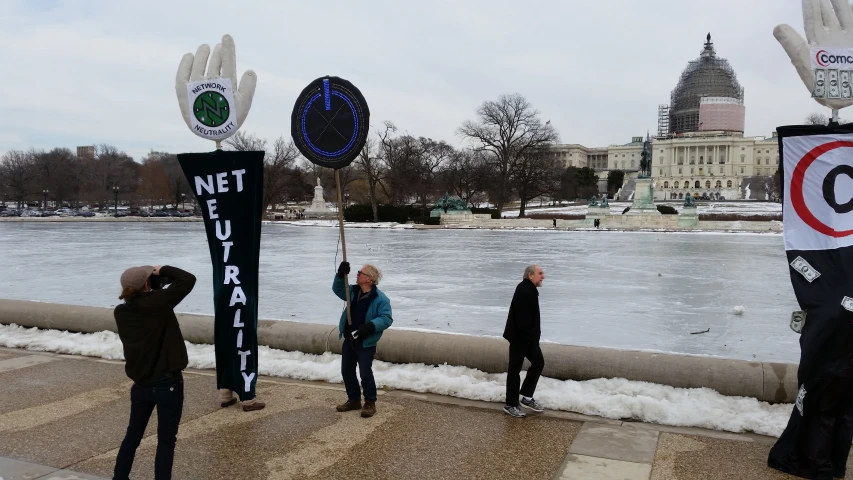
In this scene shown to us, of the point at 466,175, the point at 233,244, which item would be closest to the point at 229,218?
the point at 233,244

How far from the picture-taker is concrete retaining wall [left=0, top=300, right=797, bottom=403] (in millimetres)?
5965

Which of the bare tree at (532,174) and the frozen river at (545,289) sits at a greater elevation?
the bare tree at (532,174)

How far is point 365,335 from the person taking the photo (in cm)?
557

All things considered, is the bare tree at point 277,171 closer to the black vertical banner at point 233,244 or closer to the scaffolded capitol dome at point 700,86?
the black vertical banner at point 233,244

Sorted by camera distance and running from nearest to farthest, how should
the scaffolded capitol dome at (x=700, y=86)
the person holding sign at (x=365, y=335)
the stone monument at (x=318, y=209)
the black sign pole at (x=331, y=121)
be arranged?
1. the person holding sign at (x=365, y=335)
2. the black sign pole at (x=331, y=121)
3. the stone monument at (x=318, y=209)
4. the scaffolded capitol dome at (x=700, y=86)

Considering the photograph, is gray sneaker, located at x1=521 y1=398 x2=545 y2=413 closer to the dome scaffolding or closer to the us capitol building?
the us capitol building

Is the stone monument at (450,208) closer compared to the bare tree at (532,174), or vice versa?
the stone monument at (450,208)

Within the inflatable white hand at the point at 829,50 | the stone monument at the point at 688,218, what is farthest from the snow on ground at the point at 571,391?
the stone monument at the point at 688,218

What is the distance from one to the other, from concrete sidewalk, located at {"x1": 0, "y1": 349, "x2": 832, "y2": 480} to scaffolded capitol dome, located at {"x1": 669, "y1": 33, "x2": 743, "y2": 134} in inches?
5641

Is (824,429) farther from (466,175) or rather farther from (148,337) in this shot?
(466,175)

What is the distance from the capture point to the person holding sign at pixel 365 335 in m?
5.70

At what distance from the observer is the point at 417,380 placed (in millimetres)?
6777

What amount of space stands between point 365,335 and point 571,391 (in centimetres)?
217

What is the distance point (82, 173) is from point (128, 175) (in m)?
7.12
